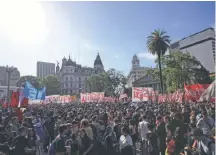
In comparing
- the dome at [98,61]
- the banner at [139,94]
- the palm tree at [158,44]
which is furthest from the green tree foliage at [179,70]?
the dome at [98,61]

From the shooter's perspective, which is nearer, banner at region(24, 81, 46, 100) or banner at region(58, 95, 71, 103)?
banner at region(24, 81, 46, 100)

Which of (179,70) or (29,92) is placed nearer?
(29,92)

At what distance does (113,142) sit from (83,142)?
1.01 meters

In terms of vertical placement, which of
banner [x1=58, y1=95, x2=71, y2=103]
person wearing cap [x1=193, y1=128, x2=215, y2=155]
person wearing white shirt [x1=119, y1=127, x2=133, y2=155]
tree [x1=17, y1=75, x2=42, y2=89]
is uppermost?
tree [x1=17, y1=75, x2=42, y2=89]

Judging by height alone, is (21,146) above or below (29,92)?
below

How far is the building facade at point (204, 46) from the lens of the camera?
88188mm

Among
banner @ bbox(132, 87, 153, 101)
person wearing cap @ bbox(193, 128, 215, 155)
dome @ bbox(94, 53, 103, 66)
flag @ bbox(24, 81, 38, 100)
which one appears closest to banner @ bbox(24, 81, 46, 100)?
Result: flag @ bbox(24, 81, 38, 100)

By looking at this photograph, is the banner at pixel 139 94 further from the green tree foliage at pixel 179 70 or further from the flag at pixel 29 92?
the green tree foliage at pixel 179 70

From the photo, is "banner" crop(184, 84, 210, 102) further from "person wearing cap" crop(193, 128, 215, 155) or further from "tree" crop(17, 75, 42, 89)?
"tree" crop(17, 75, 42, 89)

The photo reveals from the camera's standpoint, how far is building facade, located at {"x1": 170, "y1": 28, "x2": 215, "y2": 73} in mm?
88188

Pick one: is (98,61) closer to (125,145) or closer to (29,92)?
(29,92)

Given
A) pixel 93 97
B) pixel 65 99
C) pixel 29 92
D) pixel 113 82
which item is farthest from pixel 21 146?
pixel 113 82

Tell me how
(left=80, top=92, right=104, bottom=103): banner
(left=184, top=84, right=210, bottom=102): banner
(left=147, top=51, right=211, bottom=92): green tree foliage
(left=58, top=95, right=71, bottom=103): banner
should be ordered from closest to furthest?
(left=184, top=84, right=210, bottom=102): banner, (left=80, top=92, right=104, bottom=103): banner, (left=58, top=95, right=71, bottom=103): banner, (left=147, top=51, right=211, bottom=92): green tree foliage

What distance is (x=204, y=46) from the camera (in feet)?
297
